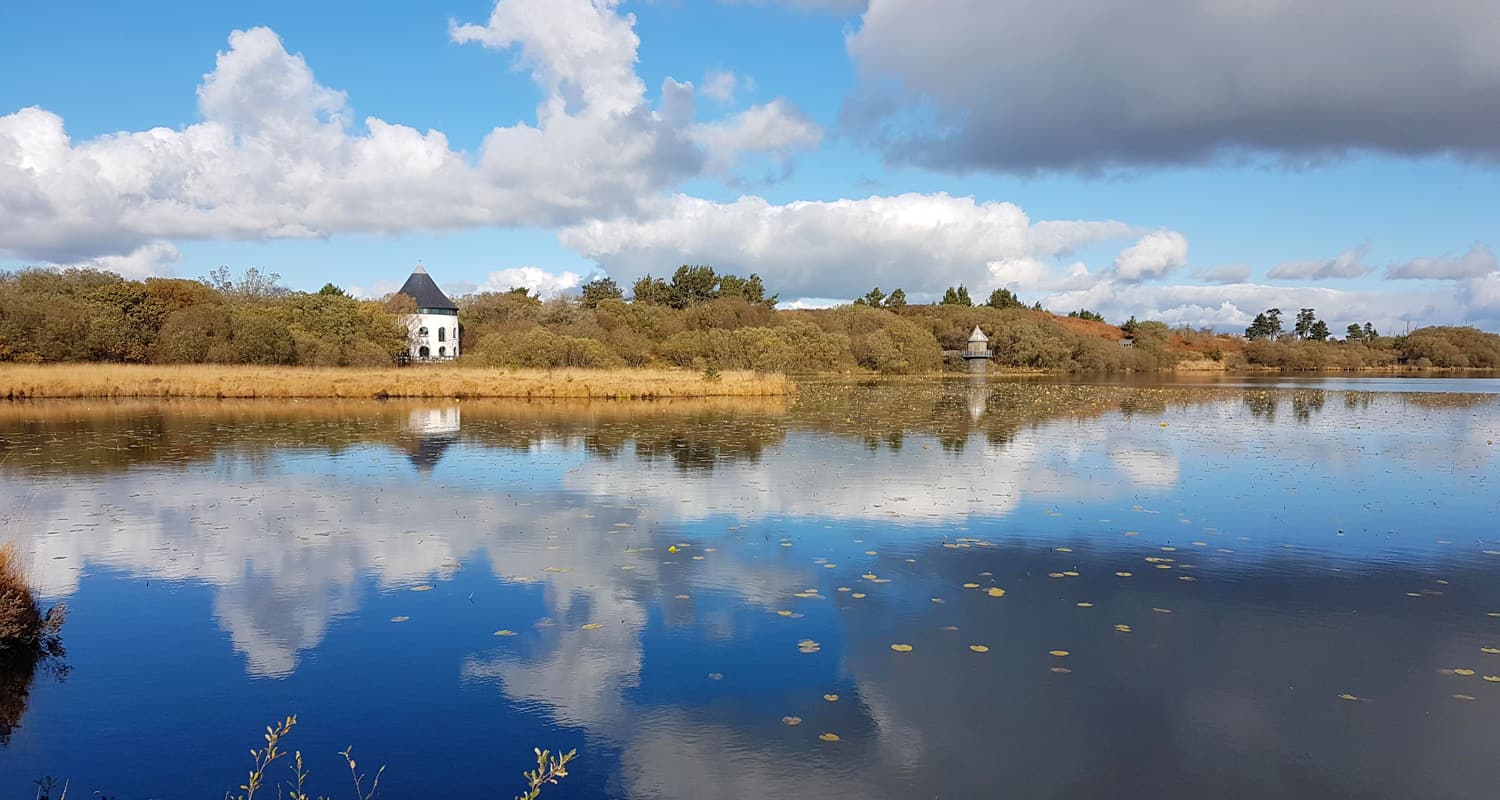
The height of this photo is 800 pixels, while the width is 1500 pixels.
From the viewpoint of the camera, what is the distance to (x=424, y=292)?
8050 centimetres

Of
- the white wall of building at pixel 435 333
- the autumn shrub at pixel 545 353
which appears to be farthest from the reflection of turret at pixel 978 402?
the white wall of building at pixel 435 333

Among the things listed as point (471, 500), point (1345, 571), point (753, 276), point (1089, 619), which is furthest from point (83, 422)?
point (753, 276)

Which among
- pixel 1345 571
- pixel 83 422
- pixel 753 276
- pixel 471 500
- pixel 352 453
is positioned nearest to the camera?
pixel 1345 571

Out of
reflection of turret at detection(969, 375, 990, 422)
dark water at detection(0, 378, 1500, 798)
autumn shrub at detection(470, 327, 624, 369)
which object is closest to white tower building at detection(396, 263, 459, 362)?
autumn shrub at detection(470, 327, 624, 369)

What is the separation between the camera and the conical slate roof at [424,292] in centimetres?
7975

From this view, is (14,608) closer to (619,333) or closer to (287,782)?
(287,782)

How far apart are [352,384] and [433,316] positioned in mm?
42902

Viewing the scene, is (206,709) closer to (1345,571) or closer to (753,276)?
(1345,571)

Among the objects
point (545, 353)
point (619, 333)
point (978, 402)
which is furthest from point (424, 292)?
point (978, 402)

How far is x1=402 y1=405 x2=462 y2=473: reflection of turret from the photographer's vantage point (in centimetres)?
1878

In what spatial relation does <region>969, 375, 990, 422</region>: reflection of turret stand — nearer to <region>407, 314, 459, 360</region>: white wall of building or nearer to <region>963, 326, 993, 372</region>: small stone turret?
<region>963, 326, 993, 372</region>: small stone turret

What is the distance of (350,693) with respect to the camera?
6410 mm

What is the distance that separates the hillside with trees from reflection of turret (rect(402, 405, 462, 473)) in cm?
2182

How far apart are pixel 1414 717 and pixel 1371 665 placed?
966mm
